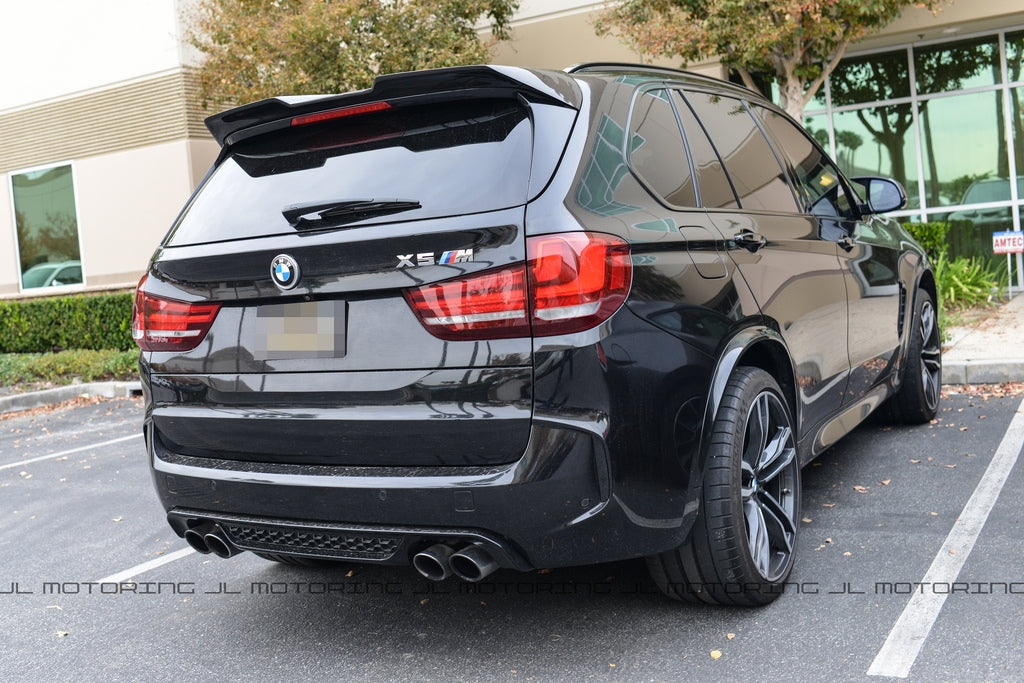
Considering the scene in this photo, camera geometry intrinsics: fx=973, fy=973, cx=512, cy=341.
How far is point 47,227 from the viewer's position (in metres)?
16.2

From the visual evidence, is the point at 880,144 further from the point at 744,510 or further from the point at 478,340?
the point at 478,340

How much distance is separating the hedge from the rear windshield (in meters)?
10.7

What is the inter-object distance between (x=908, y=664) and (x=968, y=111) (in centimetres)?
1184

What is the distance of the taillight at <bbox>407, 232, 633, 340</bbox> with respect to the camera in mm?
2539

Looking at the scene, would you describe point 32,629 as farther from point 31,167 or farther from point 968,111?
point 31,167

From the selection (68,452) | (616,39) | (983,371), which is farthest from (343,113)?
(616,39)

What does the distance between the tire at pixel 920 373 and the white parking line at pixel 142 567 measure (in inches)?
148

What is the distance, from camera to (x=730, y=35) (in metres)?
9.85

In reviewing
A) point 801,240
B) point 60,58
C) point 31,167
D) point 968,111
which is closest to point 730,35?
point 968,111

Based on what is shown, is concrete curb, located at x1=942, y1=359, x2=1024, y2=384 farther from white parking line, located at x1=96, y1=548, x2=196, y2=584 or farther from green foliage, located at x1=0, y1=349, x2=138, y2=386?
green foliage, located at x1=0, y1=349, x2=138, y2=386

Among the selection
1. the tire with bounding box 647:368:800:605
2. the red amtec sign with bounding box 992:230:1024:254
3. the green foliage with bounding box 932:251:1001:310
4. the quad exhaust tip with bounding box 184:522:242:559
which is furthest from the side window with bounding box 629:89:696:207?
the red amtec sign with bounding box 992:230:1024:254

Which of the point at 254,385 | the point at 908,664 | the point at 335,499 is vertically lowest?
the point at 908,664

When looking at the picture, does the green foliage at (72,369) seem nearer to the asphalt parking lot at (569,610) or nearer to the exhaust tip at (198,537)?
the asphalt parking lot at (569,610)

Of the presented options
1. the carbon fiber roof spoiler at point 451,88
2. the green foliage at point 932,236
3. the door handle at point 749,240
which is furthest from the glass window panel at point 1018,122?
the carbon fiber roof spoiler at point 451,88
